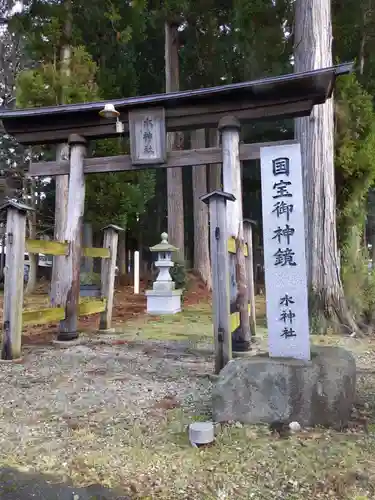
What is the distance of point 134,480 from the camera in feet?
7.77

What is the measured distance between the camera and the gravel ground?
2.82 metres

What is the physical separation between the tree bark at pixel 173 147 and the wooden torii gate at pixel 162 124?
8.13m

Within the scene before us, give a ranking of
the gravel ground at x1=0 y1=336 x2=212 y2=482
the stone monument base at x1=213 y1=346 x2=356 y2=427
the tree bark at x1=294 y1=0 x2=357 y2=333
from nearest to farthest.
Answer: the gravel ground at x1=0 y1=336 x2=212 y2=482, the stone monument base at x1=213 y1=346 x2=356 y2=427, the tree bark at x1=294 y1=0 x2=357 y2=333

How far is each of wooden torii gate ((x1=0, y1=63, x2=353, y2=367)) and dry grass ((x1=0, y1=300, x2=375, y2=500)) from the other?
224 cm

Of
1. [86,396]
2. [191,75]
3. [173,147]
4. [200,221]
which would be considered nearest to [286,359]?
[86,396]

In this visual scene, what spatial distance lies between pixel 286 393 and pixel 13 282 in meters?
3.60

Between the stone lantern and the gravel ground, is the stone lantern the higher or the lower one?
the higher one

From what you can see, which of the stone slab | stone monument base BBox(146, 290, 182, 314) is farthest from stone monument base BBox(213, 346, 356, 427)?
stone monument base BBox(146, 290, 182, 314)

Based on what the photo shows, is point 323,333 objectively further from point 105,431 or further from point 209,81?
point 209,81

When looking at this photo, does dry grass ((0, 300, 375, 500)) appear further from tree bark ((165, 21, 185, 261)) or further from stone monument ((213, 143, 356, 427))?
tree bark ((165, 21, 185, 261))

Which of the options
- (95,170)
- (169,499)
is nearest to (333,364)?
(169,499)

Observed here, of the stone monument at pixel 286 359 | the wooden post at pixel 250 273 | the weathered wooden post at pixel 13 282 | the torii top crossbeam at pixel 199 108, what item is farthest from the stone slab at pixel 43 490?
the wooden post at pixel 250 273

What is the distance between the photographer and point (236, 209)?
18.5 feet

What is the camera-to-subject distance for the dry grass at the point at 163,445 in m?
2.29
